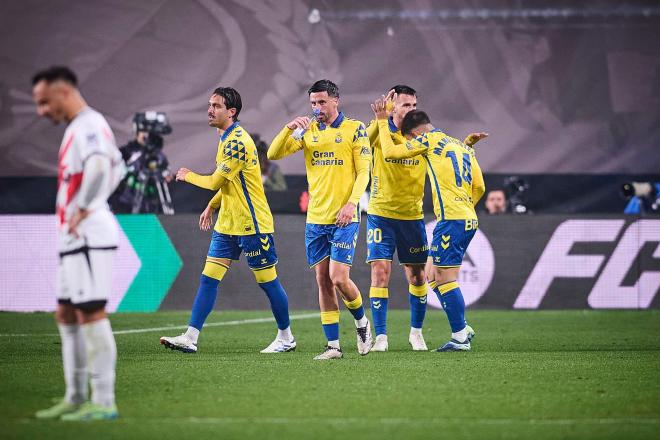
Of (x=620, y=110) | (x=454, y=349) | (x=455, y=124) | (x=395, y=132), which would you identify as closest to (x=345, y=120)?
(x=395, y=132)

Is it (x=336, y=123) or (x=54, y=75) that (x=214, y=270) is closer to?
(x=336, y=123)

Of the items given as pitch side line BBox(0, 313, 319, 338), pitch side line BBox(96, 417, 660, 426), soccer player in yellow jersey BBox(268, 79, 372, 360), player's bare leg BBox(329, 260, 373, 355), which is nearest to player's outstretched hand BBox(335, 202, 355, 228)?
soccer player in yellow jersey BBox(268, 79, 372, 360)

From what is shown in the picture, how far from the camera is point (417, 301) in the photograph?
9953 mm

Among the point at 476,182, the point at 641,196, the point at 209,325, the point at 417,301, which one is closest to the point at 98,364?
the point at 417,301

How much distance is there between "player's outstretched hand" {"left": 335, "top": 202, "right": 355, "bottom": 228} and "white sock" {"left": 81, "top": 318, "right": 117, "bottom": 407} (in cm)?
326

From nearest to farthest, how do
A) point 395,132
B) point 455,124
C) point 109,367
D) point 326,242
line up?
point 109,367, point 326,242, point 395,132, point 455,124

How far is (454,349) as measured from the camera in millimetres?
9469

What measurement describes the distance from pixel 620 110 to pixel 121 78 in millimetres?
7117

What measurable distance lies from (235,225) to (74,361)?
3.57 m

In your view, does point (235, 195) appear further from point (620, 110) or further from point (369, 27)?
point (620, 110)

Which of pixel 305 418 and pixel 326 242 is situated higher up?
pixel 326 242

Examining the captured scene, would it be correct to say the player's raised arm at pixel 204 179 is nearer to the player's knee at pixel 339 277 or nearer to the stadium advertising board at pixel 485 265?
the player's knee at pixel 339 277

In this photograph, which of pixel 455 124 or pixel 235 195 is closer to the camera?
pixel 235 195

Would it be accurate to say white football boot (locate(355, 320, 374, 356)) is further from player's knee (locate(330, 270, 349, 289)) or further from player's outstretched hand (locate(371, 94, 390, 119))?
player's outstretched hand (locate(371, 94, 390, 119))
